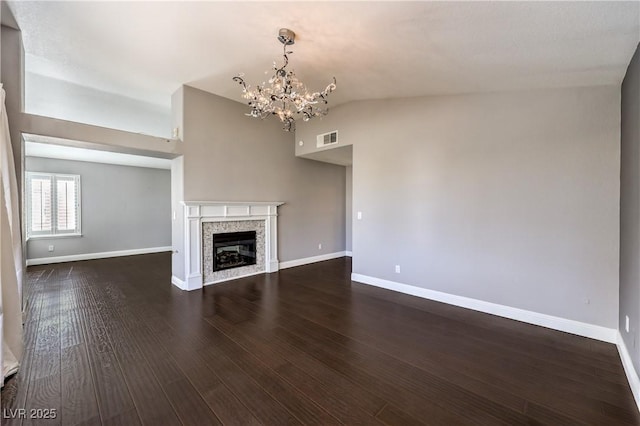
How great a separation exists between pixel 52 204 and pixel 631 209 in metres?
10.3

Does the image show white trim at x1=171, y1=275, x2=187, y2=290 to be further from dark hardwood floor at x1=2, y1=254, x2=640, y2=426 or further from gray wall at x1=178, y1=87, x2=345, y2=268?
gray wall at x1=178, y1=87, x2=345, y2=268

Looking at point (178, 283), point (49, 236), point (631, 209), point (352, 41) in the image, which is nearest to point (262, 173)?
point (178, 283)

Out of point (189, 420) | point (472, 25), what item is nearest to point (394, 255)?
point (472, 25)

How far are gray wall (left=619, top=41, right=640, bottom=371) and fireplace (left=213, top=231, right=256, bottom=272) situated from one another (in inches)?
201

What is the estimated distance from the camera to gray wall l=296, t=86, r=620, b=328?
2.78m

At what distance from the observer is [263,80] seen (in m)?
3.77

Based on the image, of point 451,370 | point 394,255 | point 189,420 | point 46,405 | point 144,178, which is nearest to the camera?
point 189,420

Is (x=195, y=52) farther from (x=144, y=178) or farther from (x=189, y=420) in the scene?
(x=144, y=178)

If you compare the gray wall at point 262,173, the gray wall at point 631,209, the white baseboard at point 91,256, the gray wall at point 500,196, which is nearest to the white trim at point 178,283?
the gray wall at point 262,173

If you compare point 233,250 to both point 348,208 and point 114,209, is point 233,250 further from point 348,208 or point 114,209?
point 114,209

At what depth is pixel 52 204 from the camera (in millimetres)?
6512

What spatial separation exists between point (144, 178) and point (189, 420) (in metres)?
8.05

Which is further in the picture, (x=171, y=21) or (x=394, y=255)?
(x=394, y=255)

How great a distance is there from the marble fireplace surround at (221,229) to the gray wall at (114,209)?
182 inches
